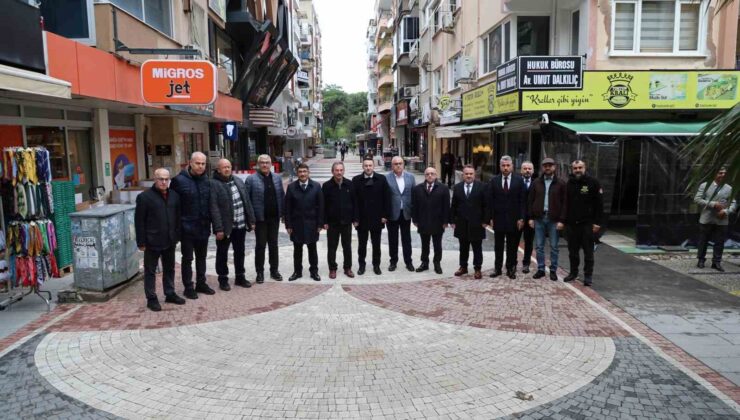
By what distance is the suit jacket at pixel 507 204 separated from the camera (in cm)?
855

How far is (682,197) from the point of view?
11188mm

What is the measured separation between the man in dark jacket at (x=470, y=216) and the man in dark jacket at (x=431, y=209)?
179 millimetres

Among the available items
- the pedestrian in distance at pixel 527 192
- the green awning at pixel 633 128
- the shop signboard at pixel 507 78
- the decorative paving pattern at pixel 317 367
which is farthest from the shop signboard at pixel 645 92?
the decorative paving pattern at pixel 317 367

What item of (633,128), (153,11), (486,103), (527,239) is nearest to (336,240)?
(527,239)

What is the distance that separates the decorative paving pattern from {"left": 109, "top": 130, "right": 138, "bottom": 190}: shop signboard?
810 cm

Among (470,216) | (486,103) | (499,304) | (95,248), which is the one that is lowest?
(499,304)

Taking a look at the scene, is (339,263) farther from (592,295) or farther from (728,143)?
(728,143)

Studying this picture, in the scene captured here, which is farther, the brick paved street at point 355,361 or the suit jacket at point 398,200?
the suit jacket at point 398,200

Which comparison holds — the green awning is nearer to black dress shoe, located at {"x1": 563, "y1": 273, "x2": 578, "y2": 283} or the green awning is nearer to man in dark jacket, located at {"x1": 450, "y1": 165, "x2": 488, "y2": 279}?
man in dark jacket, located at {"x1": 450, "y1": 165, "x2": 488, "y2": 279}

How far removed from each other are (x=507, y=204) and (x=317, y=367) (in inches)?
181

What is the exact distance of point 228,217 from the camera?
774cm

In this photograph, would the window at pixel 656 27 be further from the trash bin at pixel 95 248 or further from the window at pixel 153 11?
the trash bin at pixel 95 248

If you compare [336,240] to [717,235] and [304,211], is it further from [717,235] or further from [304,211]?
[717,235]

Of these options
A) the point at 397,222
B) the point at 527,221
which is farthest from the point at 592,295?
the point at 397,222
